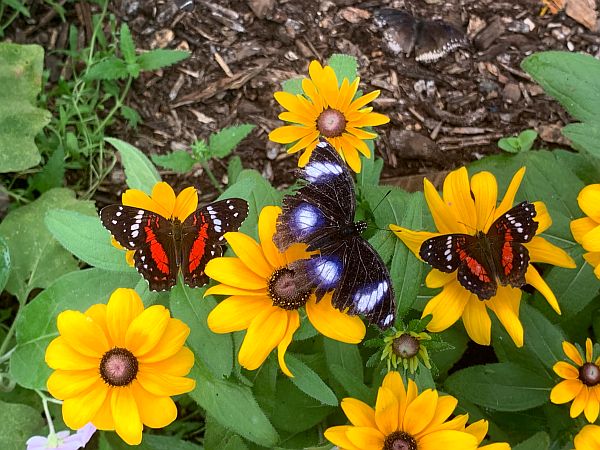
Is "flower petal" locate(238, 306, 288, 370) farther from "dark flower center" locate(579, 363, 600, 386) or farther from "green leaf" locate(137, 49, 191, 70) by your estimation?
"green leaf" locate(137, 49, 191, 70)

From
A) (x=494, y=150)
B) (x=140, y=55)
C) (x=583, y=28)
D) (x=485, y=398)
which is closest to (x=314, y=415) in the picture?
(x=485, y=398)

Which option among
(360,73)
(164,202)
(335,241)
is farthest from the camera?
(360,73)

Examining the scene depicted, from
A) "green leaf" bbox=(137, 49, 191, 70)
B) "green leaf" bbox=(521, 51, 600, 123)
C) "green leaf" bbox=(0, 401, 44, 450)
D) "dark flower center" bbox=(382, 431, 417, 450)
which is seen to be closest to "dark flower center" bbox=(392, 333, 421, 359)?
"dark flower center" bbox=(382, 431, 417, 450)

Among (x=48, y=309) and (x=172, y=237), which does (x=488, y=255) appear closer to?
(x=172, y=237)

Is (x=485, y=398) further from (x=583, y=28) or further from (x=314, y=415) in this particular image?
(x=583, y=28)

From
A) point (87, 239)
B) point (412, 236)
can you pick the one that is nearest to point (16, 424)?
point (87, 239)
